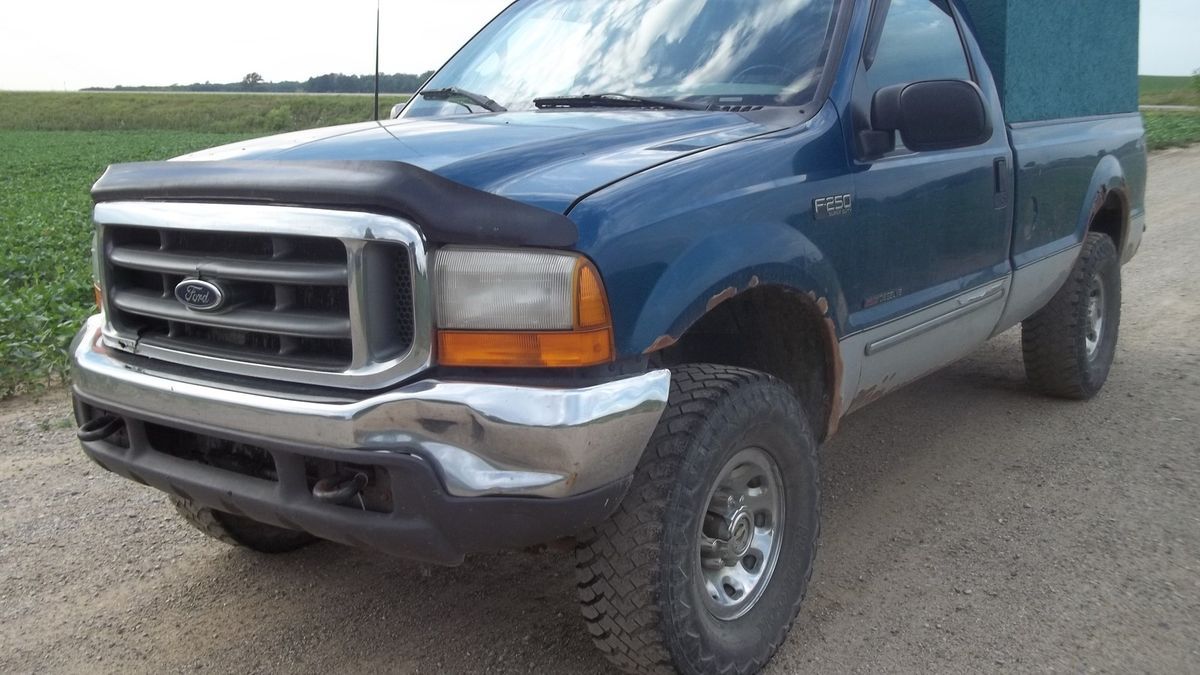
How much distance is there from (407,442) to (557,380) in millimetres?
340

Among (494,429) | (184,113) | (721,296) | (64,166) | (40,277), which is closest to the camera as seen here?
(494,429)

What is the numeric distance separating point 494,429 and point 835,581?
5.33ft

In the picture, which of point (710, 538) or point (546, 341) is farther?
point (710, 538)

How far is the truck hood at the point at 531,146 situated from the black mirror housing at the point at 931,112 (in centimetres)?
44

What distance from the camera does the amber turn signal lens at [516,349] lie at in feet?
7.26

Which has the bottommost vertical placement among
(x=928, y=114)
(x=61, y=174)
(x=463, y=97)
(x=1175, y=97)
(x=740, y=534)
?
(x=740, y=534)

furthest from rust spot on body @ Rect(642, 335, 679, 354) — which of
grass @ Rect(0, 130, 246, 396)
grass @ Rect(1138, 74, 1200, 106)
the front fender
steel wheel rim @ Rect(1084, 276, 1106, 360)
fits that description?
grass @ Rect(1138, 74, 1200, 106)

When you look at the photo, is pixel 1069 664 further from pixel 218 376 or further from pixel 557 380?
pixel 218 376

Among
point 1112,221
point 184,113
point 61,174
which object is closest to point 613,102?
point 1112,221

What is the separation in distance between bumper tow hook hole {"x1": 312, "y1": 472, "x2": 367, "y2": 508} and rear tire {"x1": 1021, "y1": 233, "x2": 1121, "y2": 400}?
374cm

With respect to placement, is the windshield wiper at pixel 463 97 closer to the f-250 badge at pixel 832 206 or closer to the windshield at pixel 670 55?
the windshield at pixel 670 55

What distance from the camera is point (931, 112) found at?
308 cm

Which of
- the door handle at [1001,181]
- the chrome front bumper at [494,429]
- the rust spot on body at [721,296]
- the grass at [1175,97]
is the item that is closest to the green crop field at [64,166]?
the grass at [1175,97]

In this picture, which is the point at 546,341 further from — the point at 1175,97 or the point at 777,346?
the point at 1175,97
